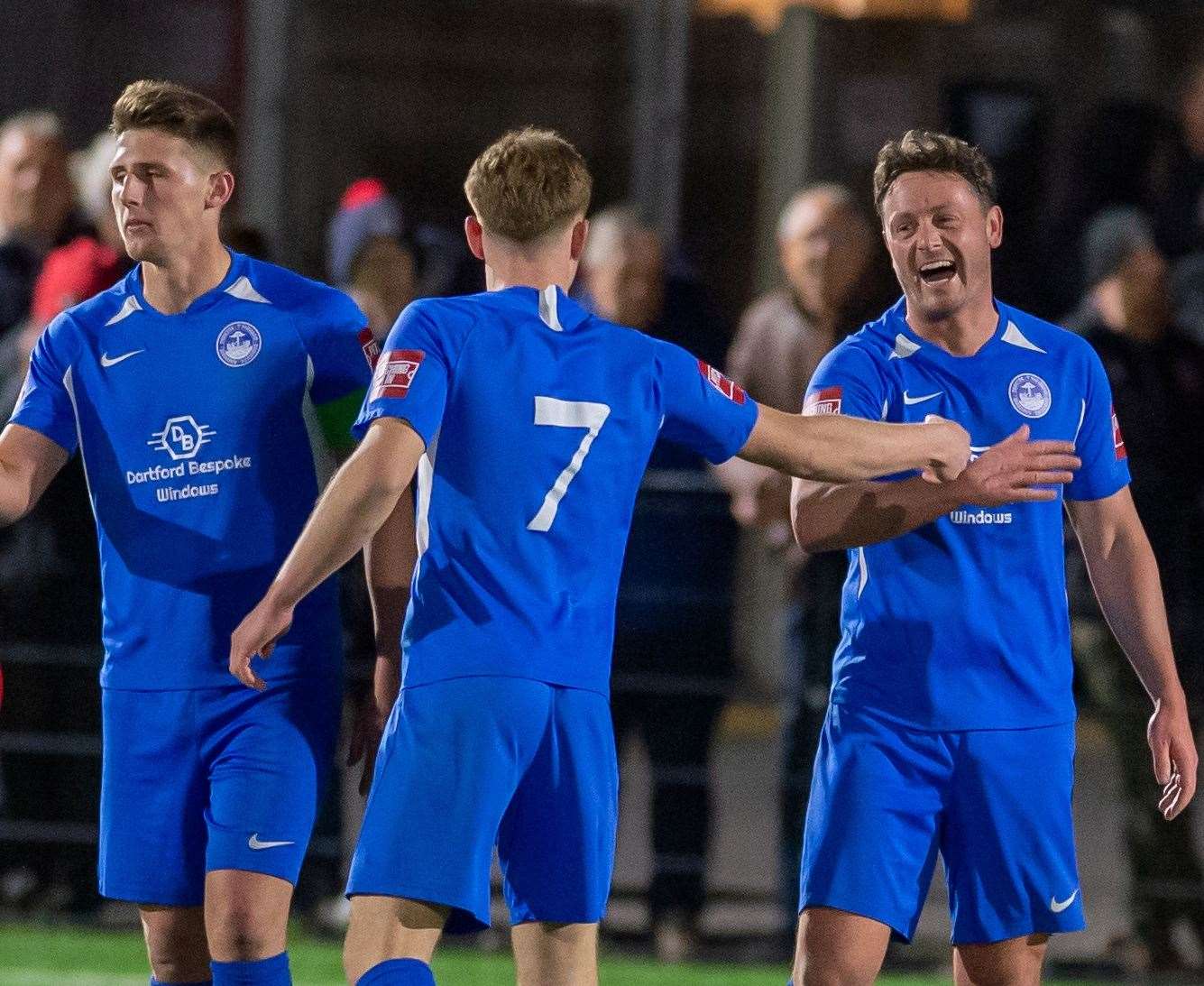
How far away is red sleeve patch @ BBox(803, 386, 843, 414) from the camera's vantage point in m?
4.72

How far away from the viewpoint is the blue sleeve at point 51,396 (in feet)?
16.0

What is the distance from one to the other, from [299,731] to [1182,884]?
3.71 metres

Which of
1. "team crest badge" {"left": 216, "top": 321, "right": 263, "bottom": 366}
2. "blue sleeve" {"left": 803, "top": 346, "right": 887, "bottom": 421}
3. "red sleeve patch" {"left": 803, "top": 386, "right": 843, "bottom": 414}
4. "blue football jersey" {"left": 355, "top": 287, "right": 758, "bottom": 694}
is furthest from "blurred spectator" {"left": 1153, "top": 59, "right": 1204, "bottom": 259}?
"blue football jersey" {"left": 355, "top": 287, "right": 758, "bottom": 694}

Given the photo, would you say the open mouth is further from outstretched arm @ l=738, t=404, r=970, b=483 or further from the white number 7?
the white number 7

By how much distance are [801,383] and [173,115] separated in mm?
3181

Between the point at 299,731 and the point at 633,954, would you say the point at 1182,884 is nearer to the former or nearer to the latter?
the point at 633,954

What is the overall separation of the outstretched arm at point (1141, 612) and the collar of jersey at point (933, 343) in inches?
15.0

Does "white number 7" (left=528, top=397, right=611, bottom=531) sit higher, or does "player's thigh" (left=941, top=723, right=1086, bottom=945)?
"white number 7" (left=528, top=397, right=611, bottom=531)

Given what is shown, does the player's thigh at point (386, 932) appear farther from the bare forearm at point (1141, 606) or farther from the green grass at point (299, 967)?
the green grass at point (299, 967)

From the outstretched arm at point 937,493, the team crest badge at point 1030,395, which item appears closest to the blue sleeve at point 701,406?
the outstretched arm at point 937,493

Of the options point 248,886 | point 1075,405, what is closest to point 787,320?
point 1075,405

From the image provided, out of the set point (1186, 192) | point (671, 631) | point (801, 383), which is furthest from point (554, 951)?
point (1186, 192)

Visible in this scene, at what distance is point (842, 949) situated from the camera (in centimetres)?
472

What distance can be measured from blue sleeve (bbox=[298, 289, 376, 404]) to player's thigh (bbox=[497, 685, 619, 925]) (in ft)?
3.06
